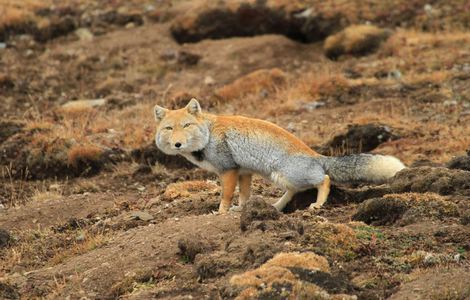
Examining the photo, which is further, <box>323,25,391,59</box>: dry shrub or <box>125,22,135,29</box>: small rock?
<box>125,22,135,29</box>: small rock

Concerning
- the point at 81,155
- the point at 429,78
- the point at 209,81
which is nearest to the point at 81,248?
the point at 81,155

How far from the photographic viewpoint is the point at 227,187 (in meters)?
11.4

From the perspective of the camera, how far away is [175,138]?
442 inches

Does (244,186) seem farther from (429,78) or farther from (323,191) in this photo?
(429,78)

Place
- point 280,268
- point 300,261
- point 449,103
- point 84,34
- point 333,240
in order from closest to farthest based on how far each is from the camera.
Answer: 1. point 280,268
2. point 300,261
3. point 333,240
4. point 449,103
5. point 84,34

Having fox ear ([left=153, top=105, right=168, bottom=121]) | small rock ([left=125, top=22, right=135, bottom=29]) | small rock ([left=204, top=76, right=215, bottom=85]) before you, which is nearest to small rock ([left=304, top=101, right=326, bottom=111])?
small rock ([left=204, top=76, right=215, bottom=85])

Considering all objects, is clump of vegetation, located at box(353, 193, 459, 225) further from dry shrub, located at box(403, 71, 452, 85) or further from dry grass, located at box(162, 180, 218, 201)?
dry shrub, located at box(403, 71, 452, 85)

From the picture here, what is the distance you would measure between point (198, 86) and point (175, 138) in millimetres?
12598

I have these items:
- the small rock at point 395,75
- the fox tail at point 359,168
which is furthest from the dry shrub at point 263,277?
the small rock at point 395,75

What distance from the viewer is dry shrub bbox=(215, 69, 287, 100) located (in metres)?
21.8

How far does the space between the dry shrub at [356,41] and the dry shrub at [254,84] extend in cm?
285

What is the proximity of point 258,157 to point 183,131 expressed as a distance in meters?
1.11

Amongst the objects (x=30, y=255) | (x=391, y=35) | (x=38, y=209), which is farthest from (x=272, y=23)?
(x=30, y=255)

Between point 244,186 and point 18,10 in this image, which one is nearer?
point 244,186
